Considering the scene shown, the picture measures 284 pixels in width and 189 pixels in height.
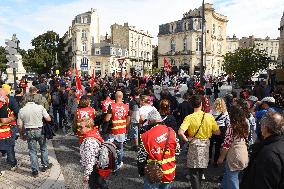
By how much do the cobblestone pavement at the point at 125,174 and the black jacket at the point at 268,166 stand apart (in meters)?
4.04

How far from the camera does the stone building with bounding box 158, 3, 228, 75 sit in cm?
6469

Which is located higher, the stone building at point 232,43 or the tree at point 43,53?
the stone building at point 232,43

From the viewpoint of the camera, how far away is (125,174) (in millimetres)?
7691

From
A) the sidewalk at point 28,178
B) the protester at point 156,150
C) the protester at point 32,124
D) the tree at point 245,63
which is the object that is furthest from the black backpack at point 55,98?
the tree at point 245,63

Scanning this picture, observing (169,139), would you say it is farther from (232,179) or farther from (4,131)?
(4,131)

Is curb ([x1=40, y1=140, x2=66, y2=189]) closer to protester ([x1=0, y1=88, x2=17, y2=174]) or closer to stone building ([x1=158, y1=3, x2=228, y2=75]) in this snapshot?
protester ([x1=0, y1=88, x2=17, y2=174])

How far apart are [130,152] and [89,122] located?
4679mm

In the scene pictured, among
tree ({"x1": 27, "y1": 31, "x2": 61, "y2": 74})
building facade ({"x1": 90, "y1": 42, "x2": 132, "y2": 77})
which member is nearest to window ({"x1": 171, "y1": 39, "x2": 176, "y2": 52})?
building facade ({"x1": 90, "y1": 42, "x2": 132, "y2": 77})

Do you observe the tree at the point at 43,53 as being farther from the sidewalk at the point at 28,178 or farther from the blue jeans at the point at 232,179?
the blue jeans at the point at 232,179

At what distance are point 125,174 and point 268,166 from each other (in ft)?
17.2

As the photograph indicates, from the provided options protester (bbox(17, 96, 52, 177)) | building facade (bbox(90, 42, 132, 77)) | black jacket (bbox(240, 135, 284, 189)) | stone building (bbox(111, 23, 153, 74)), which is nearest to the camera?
black jacket (bbox(240, 135, 284, 189))

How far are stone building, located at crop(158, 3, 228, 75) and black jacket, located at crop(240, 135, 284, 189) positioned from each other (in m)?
59.1

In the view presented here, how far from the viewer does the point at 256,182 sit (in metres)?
2.91

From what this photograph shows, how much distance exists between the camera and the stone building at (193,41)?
2547 inches
